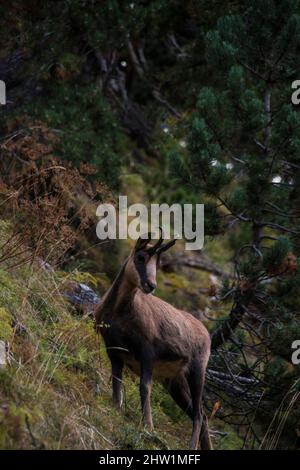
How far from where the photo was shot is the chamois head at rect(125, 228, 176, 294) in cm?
766

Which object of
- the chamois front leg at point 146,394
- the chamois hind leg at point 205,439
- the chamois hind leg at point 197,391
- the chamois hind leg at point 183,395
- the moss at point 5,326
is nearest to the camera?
the moss at point 5,326

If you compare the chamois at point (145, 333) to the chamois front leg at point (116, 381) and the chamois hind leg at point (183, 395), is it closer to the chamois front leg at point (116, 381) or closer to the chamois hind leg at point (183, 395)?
the chamois front leg at point (116, 381)

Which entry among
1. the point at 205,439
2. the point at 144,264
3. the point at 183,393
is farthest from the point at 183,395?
the point at 144,264

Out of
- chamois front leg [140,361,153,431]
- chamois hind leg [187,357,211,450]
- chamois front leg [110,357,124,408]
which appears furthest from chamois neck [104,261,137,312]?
chamois hind leg [187,357,211,450]

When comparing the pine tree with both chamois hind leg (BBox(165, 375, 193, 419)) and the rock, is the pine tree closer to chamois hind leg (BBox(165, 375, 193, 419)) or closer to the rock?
chamois hind leg (BBox(165, 375, 193, 419))

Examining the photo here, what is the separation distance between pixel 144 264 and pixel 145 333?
0.63 meters

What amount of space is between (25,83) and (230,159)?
397 cm

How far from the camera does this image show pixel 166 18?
1350cm

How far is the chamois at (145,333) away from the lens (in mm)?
7723

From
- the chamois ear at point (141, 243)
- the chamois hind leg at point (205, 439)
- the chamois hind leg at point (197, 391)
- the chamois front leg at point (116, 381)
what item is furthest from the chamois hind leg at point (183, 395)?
the chamois ear at point (141, 243)

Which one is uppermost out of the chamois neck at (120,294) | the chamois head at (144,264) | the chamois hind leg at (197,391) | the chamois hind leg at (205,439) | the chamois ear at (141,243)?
the chamois ear at (141,243)
